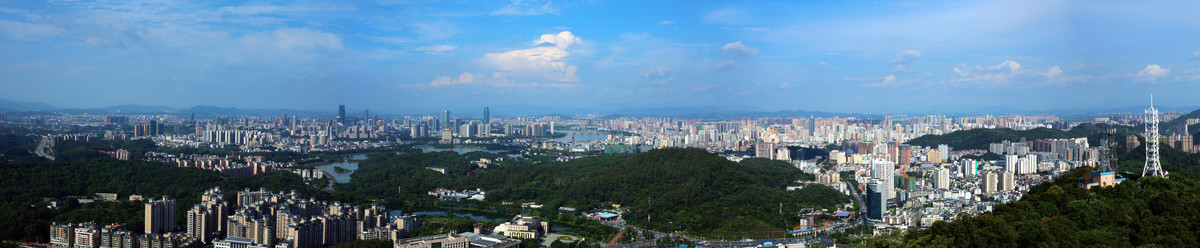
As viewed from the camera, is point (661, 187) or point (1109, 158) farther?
point (661, 187)

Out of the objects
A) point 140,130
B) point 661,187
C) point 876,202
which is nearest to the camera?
point 876,202

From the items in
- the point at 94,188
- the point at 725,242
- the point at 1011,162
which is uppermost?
the point at 1011,162

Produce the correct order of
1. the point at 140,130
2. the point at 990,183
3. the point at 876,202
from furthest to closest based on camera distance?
1. the point at 140,130
2. the point at 990,183
3. the point at 876,202

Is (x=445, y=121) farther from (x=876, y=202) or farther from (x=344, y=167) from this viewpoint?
(x=876, y=202)

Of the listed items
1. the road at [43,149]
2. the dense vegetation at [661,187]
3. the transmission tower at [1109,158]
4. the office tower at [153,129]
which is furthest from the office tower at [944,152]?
the office tower at [153,129]

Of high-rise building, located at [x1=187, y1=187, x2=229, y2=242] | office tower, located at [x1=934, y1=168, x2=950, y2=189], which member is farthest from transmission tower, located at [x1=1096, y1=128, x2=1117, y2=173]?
high-rise building, located at [x1=187, y1=187, x2=229, y2=242]

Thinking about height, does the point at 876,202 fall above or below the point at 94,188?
below

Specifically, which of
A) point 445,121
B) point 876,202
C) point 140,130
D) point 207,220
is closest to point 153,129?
point 140,130

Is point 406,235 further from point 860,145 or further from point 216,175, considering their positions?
point 860,145
